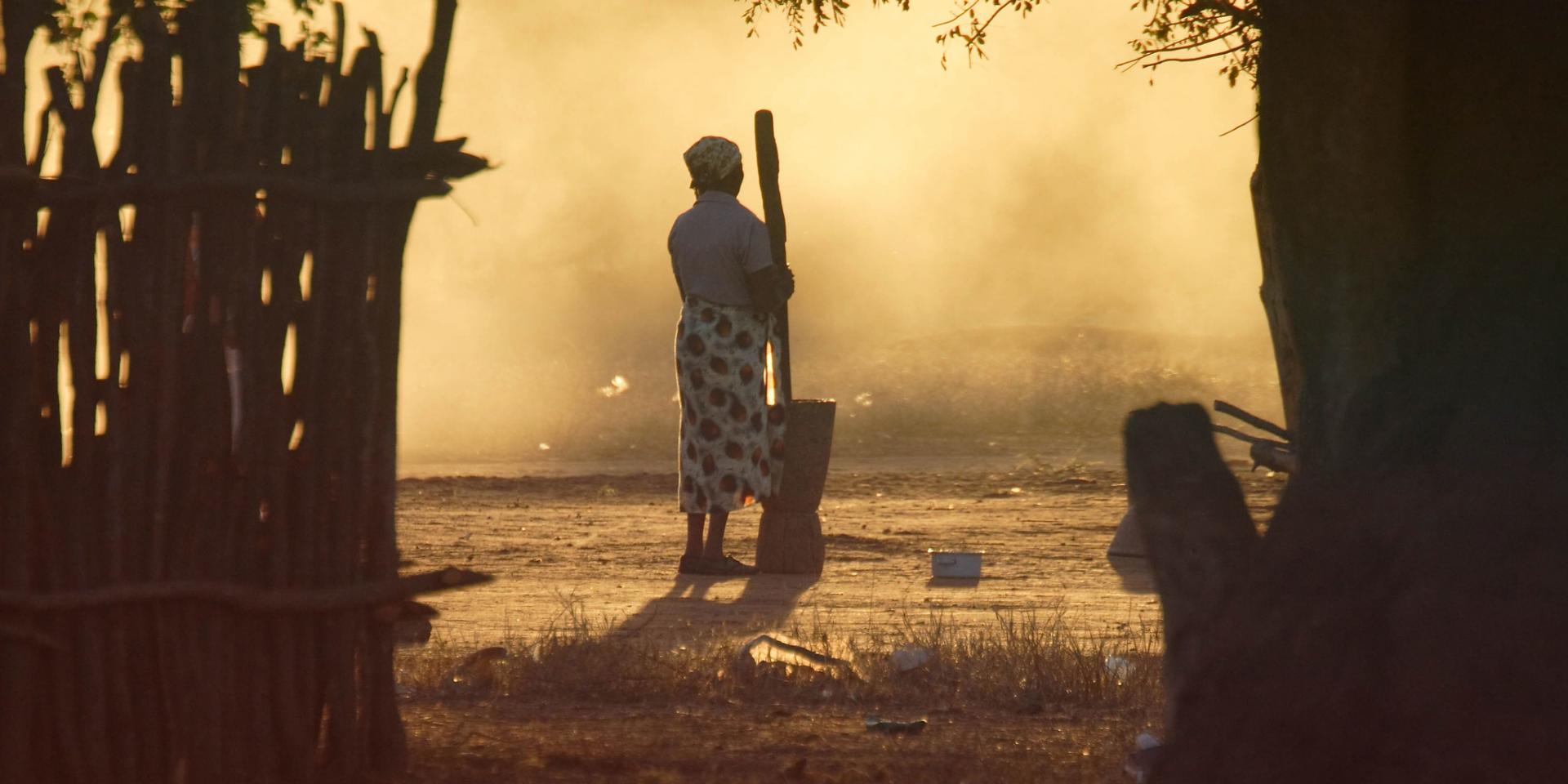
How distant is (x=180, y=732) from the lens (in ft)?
12.6

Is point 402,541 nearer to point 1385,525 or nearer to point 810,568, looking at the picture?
point 810,568

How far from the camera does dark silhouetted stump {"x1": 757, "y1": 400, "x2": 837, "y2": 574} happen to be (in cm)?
865

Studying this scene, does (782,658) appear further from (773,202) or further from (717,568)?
(773,202)

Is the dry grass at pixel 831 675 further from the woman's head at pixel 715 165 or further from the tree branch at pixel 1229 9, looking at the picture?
the woman's head at pixel 715 165

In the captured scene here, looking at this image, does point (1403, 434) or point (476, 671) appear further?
point (476, 671)

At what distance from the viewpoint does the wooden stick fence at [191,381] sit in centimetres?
373

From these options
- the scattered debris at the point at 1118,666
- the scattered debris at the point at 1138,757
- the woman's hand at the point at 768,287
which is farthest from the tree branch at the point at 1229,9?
the scattered debris at the point at 1138,757

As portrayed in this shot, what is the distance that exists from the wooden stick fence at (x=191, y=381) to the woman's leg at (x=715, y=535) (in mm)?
4677

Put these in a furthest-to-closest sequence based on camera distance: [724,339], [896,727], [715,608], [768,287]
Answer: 1. [724,339]
2. [768,287]
3. [715,608]
4. [896,727]

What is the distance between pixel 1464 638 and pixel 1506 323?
2.29 ft

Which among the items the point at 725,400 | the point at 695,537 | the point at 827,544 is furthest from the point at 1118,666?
the point at 827,544

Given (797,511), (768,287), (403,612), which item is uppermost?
(768,287)

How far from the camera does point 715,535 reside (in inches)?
338

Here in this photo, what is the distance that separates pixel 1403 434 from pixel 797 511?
248 inches
